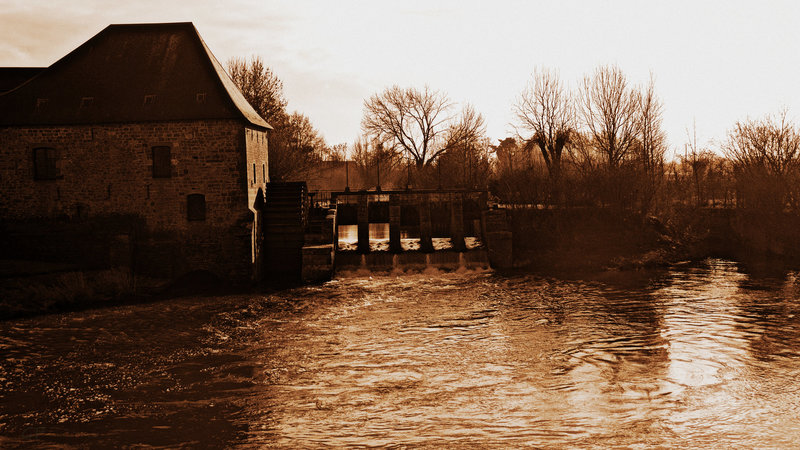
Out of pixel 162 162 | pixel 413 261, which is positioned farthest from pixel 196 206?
pixel 413 261

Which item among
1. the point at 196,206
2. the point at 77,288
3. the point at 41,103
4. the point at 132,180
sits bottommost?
the point at 77,288

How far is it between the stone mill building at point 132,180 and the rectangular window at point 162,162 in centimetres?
3

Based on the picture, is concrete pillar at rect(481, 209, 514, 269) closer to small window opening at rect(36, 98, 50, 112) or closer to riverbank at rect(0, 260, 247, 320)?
riverbank at rect(0, 260, 247, 320)

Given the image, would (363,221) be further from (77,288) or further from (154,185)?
(77,288)

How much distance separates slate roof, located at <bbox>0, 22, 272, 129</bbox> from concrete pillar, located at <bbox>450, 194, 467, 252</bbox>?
857 centimetres

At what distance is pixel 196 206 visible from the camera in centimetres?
2294

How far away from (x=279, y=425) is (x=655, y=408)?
556cm

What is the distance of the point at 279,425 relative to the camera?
1009 centimetres

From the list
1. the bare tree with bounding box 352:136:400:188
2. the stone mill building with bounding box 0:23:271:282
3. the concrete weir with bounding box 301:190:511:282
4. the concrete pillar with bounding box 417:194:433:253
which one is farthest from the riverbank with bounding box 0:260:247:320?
the bare tree with bounding box 352:136:400:188

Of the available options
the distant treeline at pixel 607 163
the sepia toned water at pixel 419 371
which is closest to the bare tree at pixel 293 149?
the distant treeline at pixel 607 163

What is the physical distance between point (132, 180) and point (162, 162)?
3.70ft

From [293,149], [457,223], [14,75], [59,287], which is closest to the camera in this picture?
[59,287]

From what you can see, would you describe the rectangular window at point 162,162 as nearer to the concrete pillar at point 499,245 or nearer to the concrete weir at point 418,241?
the concrete weir at point 418,241

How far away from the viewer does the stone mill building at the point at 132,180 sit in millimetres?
22562
